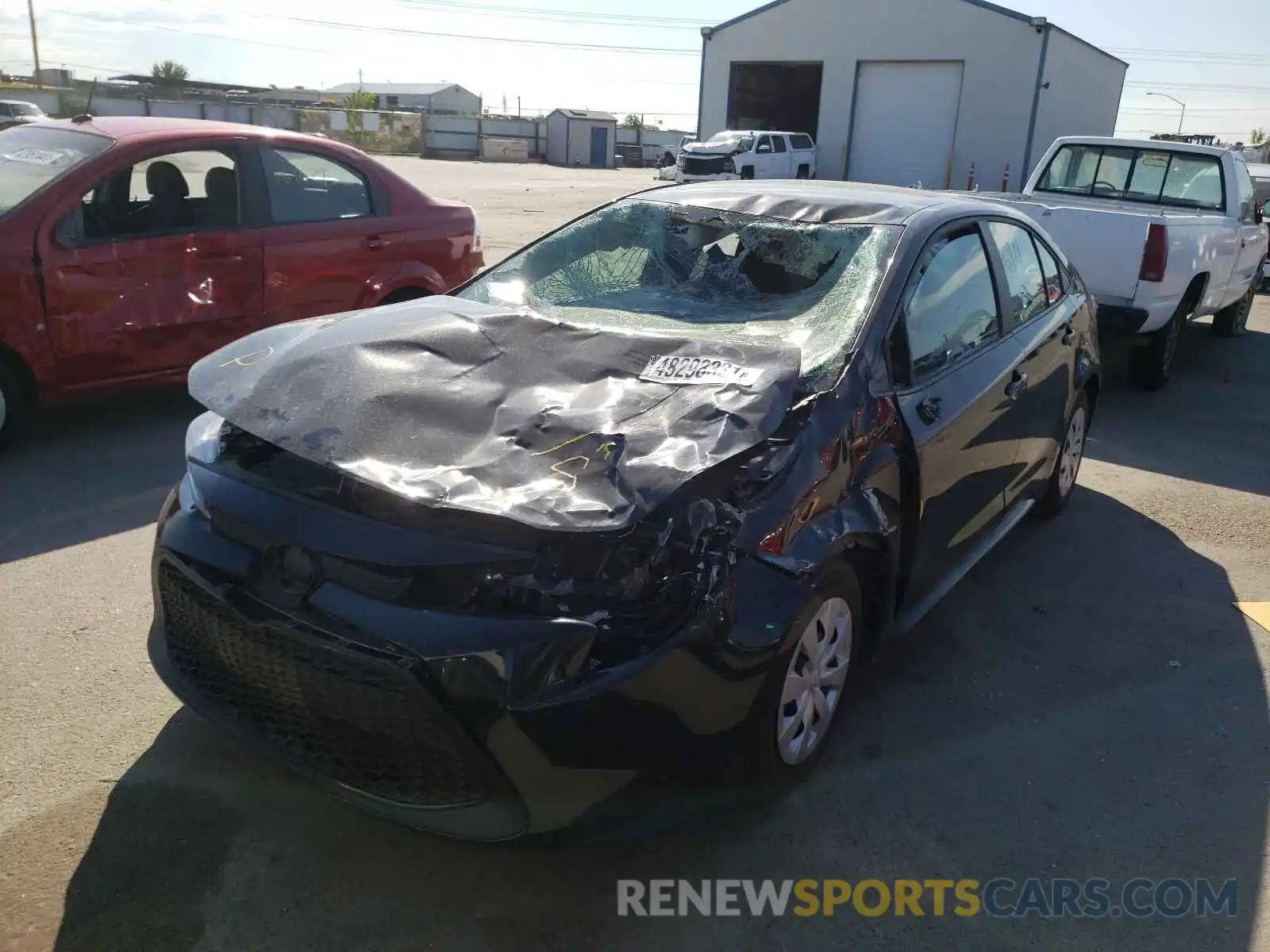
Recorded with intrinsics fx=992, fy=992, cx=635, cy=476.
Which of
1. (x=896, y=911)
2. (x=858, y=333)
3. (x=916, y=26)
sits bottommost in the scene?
(x=896, y=911)

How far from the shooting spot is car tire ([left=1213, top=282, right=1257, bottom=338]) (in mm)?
10531

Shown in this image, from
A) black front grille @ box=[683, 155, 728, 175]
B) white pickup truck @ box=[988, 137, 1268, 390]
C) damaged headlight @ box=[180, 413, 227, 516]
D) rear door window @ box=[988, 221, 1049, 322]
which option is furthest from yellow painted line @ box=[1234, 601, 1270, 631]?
black front grille @ box=[683, 155, 728, 175]

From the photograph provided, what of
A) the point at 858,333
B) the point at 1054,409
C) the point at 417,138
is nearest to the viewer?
the point at 858,333

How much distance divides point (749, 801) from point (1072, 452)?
3.36 metres

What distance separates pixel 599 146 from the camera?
54.1 m

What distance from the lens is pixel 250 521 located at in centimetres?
249

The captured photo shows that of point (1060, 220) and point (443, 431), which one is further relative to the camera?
point (1060, 220)

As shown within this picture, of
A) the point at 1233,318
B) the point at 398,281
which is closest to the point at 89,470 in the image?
the point at 398,281

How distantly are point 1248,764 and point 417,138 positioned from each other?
178 ft

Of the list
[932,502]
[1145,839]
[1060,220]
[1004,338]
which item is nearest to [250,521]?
[932,502]

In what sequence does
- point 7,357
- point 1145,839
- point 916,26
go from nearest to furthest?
point 1145,839 < point 7,357 < point 916,26

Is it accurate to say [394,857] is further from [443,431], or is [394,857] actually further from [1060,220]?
[1060,220]

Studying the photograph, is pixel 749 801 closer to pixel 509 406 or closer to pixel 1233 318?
pixel 509 406

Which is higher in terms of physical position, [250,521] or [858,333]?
[858,333]
